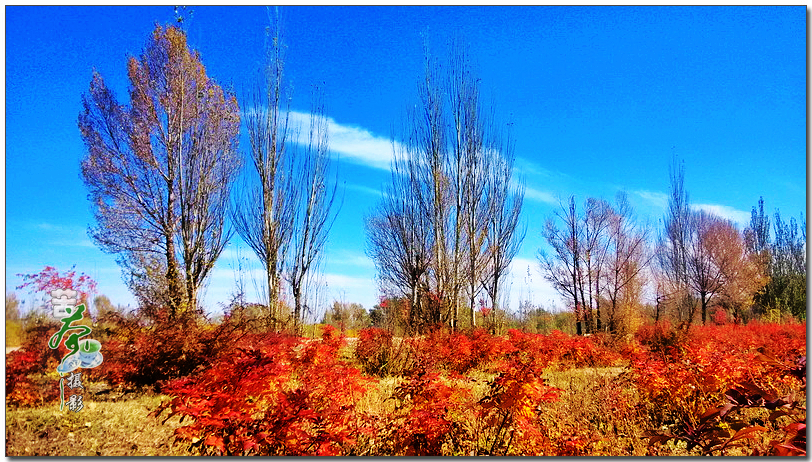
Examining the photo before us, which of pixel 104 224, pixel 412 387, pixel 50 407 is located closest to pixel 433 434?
pixel 412 387

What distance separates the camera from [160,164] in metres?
5.36

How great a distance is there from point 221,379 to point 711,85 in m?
3.76

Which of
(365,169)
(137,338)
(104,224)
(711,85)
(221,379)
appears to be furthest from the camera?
(104,224)

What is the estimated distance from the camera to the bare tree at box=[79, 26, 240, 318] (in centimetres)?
521

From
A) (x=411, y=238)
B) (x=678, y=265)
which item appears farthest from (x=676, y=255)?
(x=411, y=238)

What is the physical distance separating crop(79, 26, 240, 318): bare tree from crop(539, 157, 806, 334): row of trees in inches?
249

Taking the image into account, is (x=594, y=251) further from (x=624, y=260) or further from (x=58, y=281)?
(x=58, y=281)

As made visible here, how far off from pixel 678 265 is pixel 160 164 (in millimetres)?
8633

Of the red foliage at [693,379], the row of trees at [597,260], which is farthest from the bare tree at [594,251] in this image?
the red foliage at [693,379]

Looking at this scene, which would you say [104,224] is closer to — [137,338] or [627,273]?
[137,338]

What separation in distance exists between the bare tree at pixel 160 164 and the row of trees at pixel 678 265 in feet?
20.8

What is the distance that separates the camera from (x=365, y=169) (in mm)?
4777

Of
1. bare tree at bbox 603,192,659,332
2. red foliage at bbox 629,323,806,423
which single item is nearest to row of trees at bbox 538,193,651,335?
bare tree at bbox 603,192,659,332

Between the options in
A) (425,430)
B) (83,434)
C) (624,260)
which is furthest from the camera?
(624,260)
